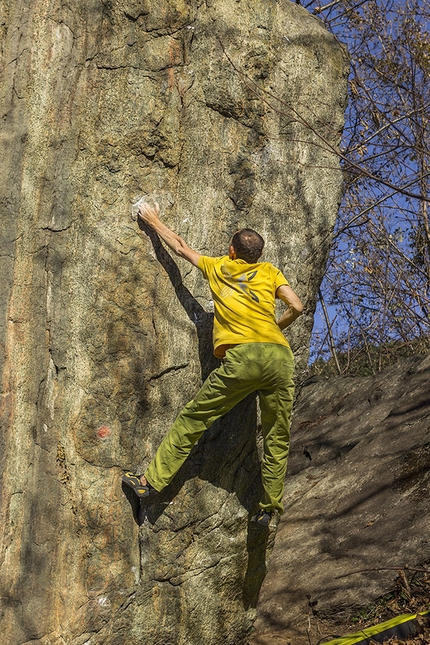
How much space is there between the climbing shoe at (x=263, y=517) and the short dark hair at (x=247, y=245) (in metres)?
1.75

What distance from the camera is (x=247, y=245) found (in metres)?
4.95

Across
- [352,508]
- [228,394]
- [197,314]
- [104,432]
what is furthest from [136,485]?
[352,508]

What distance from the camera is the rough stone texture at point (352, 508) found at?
545 cm

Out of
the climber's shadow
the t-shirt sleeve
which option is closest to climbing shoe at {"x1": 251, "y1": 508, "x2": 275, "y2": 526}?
the climber's shadow

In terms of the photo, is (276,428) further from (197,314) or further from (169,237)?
(169,237)

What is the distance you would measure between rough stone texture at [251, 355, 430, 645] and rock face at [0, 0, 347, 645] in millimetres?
502

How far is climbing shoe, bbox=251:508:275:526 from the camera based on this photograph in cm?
525

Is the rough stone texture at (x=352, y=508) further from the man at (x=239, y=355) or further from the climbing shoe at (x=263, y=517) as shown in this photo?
the man at (x=239, y=355)

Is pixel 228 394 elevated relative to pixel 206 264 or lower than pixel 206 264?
lower

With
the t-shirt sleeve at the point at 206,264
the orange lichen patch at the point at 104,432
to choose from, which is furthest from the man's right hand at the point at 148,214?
the orange lichen patch at the point at 104,432

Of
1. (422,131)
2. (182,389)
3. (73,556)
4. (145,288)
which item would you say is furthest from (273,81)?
(422,131)

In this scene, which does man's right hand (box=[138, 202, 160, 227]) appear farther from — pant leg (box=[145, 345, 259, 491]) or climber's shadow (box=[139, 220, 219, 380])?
pant leg (box=[145, 345, 259, 491])

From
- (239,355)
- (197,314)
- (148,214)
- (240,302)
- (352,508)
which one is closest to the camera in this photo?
(239,355)

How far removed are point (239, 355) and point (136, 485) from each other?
104 cm
